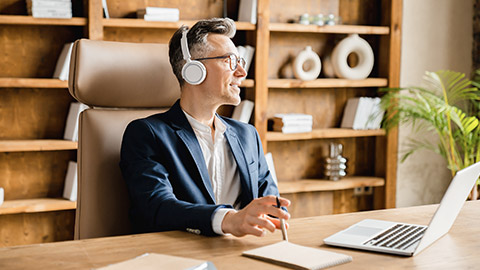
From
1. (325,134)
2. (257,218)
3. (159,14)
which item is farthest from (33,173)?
(257,218)

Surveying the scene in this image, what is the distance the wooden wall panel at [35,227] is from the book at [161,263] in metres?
2.22

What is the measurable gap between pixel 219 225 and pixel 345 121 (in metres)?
2.47

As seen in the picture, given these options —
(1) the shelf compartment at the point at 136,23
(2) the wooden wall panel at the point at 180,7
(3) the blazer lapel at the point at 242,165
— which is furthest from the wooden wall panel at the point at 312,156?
(3) the blazer lapel at the point at 242,165

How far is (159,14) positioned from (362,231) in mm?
2045

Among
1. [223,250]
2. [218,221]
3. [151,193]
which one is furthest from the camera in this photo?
[151,193]

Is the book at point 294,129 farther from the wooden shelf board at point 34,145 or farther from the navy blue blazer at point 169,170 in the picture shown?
the navy blue blazer at point 169,170

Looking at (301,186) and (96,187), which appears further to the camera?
(301,186)

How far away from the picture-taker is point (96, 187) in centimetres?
179

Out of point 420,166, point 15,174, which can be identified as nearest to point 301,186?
point 420,166

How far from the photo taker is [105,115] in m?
1.85

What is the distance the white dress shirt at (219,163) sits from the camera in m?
1.89

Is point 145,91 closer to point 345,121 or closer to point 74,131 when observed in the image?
point 74,131

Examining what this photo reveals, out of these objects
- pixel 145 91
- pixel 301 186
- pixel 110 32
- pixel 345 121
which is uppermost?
pixel 110 32

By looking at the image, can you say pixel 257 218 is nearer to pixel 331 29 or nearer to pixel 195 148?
pixel 195 148
